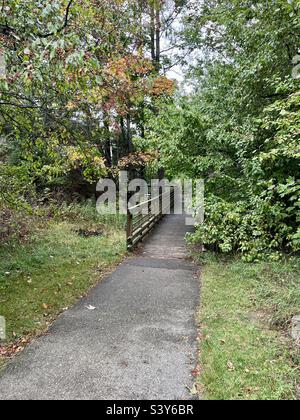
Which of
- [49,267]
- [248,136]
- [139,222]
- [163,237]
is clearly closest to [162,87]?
[139,222]

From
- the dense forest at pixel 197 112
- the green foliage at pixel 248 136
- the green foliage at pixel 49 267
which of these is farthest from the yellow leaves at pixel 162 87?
the green foliage at pixel 49 267

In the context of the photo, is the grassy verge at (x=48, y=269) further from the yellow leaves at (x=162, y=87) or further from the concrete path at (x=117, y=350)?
the yellow leaves at (x=162, y=87)

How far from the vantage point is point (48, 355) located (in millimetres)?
2844

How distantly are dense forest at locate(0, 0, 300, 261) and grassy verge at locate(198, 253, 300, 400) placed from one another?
0.46 metres

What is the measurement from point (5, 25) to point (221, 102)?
5.14 metres

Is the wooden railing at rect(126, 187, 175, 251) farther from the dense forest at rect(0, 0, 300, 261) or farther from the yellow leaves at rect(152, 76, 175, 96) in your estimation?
the yellow leaves at rect(152, 76, 175, 96)

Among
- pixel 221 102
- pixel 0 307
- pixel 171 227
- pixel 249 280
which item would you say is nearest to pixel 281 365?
pixel 249 280

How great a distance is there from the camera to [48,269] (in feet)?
17.4

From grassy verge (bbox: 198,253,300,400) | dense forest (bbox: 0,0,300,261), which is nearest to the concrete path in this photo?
grassy verge (bbox: 198,253,300,400)

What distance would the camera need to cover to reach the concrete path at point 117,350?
93.9 inches

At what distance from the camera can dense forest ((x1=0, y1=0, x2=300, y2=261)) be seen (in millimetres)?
2584

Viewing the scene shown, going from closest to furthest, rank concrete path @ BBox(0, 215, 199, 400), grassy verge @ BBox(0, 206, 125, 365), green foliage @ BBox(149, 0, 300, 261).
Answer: concrete path @ BBox(0, 215, 199, 400) → grassy verge @ BBox(0, 206, 125, 365) → green foliage @ BBox(149, 0, 300, 261)

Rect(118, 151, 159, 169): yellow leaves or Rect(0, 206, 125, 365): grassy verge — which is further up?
Rect(118, 151, 159, 169): yellow leaves

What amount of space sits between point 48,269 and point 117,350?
9.31ft
